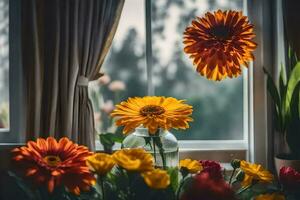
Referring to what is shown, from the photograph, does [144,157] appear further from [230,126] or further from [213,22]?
[230,126]

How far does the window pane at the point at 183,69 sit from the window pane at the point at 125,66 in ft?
0.27

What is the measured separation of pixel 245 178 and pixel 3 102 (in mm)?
1763

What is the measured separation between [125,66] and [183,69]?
0.34m

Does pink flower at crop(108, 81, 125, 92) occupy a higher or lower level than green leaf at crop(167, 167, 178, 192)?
higher

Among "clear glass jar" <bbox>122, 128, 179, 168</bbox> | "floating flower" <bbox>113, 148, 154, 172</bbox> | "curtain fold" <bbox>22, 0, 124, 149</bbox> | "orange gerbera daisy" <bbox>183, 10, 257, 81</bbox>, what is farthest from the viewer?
"curtain fold" <bbox>22, 0, 124, 149</bbox>

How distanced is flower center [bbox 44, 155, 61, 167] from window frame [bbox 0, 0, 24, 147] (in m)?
1.50

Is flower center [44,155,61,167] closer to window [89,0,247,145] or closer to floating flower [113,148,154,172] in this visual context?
floating flower [113,148,154,172]

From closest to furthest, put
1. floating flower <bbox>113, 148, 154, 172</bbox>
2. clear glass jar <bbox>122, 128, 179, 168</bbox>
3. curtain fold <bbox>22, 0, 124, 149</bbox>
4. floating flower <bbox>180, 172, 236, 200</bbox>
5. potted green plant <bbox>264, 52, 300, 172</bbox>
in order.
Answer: floating flower <bbox>180, 172, 236, 200</bbox>
floating flower <bbox>113, 148, 154, 172</bbox>
clear glass jar <bbox>122, 128, 179, 168</bbox>
potted green plant <bbox>264, 52, 300, 172</bbox>
curtain fold <bbox>22, 0, 124, 149</bbox>

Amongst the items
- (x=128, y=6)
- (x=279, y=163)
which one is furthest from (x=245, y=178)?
(x=128, y=6)

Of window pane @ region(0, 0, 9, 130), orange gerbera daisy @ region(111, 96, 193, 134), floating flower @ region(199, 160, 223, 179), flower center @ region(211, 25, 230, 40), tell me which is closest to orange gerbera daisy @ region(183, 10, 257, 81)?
flower center @ region(211, 25, 230, 40)

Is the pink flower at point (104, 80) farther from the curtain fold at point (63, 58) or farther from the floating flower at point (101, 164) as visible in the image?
the floating flower at point (101, 164)

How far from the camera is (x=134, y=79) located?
243 centimetres

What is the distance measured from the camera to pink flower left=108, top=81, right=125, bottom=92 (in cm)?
242

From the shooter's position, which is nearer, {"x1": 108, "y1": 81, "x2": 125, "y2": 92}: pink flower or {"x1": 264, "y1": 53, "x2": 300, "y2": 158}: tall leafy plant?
{"x1": 264, "y1": 53, "x2": 300, "y2": 158}: tall leafy plant
